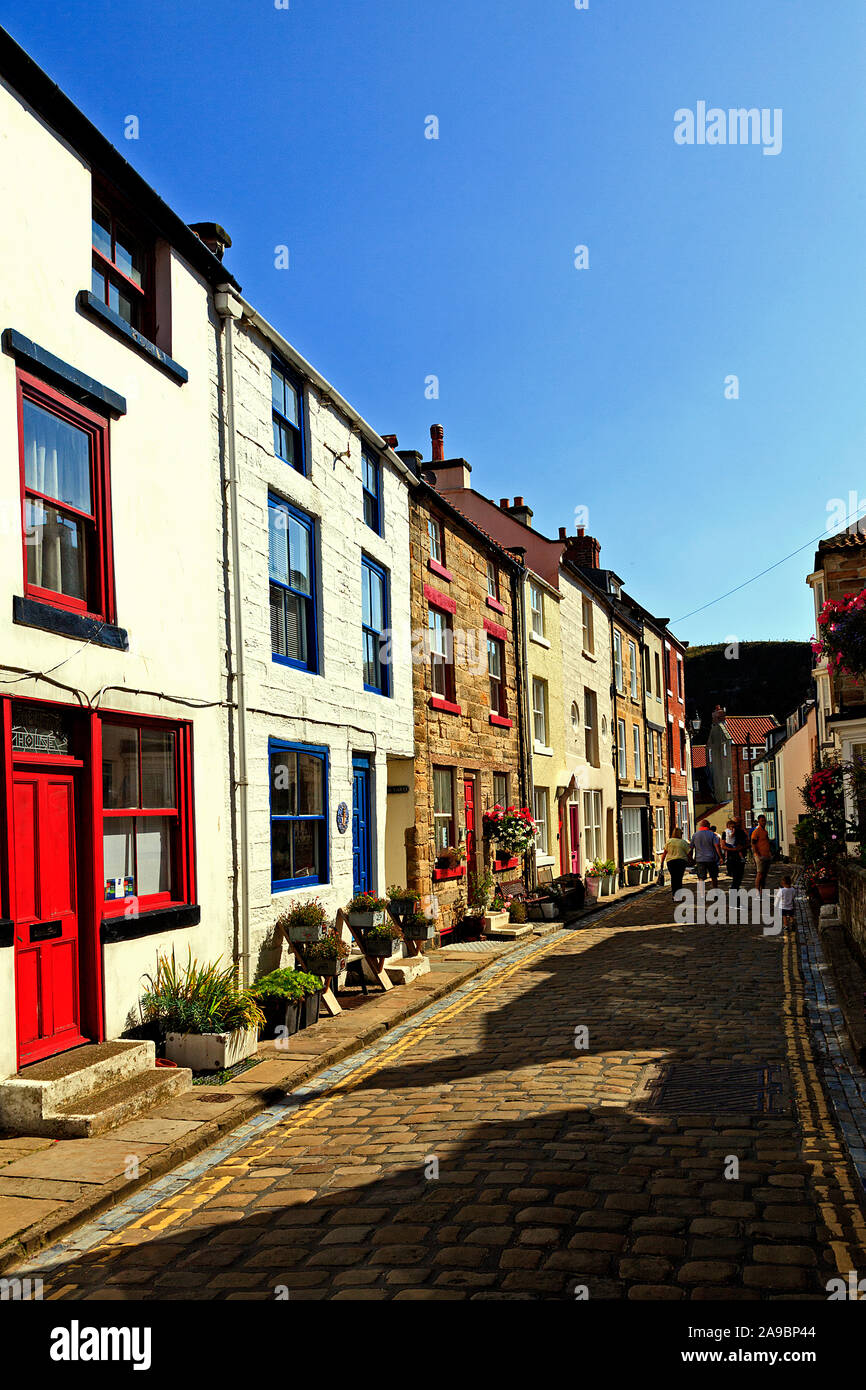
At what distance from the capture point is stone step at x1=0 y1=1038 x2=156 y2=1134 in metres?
7.23

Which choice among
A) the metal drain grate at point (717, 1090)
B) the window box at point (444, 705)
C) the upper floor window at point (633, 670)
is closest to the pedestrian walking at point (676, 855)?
the window box at point (444, 705)

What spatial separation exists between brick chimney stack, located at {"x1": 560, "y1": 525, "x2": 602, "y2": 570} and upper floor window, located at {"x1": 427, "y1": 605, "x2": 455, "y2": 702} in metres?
17.9

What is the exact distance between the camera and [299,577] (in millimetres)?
13328

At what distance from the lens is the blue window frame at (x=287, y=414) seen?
12938mm

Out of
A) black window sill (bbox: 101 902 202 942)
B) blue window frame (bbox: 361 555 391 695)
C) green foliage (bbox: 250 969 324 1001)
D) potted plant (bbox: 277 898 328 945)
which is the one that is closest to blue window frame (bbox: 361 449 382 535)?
blue window frame (bbox: 361 555 391 695)

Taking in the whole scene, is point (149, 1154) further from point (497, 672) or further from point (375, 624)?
point (497, 672)

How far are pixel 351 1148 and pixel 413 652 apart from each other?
11125 millimetres

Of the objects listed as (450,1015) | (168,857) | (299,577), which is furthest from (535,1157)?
(299,577)

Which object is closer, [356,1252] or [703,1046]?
[356,1252]

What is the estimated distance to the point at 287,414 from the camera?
13.3 meters

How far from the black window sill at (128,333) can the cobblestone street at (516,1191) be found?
21.6 feet

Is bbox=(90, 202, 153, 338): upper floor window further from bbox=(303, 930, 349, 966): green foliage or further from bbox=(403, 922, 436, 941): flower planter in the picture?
bbox=(403, 922, 436, 941): flower planter
